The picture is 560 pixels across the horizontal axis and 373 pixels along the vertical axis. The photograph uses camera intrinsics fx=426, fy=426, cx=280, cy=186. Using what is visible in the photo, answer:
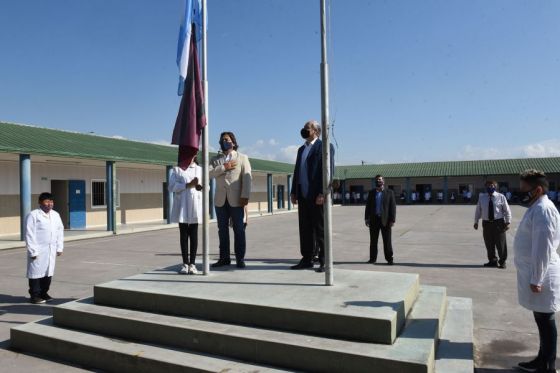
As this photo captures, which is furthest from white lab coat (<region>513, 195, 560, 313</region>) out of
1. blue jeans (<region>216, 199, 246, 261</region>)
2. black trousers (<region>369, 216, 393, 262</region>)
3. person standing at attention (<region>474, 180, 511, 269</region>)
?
person standing at attention (<region>474, 180, 511, 269</region>)

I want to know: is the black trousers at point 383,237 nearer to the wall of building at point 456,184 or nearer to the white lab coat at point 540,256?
the white lab coat at point 540,256

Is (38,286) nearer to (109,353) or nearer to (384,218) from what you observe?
(109,353)

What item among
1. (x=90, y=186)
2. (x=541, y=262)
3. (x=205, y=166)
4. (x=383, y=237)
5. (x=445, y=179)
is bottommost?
(x=383, y=237)

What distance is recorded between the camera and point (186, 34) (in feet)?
17.6

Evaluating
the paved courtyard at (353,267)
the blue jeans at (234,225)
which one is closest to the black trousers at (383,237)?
the paved courtyard at (353,267)

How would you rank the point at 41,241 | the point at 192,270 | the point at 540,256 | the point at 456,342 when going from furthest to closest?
1. the point at 41,241
2. the point at 192,270
3. the point at 456,342
4. the point at 540,256

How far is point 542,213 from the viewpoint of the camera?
11.5 feet

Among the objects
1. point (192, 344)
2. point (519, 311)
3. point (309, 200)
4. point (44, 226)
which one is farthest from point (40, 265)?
point (519, 311)

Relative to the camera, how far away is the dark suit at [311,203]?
18.3ft

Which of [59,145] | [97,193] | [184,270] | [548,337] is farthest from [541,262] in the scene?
[97,193]

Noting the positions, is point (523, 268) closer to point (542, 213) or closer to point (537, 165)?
point (542, 213)

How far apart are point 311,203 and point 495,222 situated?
17.3 ft

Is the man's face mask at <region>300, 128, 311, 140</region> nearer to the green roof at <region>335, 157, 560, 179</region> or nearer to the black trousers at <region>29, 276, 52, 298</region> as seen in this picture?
the black trousers at <region>29, 276, 52, 298</region>

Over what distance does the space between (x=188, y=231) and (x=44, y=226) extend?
89.7 inches
